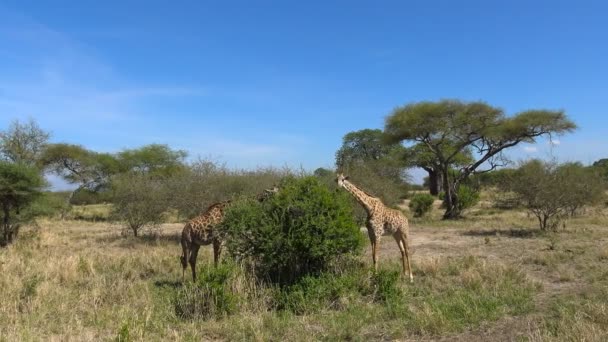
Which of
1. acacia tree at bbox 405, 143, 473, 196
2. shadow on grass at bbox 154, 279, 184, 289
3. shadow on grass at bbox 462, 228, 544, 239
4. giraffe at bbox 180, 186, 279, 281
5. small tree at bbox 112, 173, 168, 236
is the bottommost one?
shadow on grass at bbox 154, 279, 184, 289

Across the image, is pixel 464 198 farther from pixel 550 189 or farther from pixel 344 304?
→ pixel 344 304

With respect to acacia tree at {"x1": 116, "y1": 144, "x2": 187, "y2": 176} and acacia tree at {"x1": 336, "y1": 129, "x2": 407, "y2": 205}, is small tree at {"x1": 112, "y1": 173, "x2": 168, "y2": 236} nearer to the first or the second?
acacia tree at {"x1": 336, "y1": 129, "x2": 407, "y2": 205}

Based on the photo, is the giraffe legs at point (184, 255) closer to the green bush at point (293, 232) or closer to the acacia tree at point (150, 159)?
the green bush at point (293, 232)

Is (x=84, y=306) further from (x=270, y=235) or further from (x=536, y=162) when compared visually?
(x=536, y=162)

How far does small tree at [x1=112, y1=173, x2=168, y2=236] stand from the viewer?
63.9 feet

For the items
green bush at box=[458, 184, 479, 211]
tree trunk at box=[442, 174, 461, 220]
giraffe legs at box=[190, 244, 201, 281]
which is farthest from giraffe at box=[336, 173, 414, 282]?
green bush at box=[458, 184, 479, 211]

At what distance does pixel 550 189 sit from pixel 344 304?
43.0ft

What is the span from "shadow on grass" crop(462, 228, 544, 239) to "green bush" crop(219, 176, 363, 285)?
34.0ft

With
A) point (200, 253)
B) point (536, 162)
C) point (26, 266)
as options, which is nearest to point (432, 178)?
point (536, 162)

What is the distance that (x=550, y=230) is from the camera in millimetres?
18547

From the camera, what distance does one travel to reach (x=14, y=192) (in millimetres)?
18125

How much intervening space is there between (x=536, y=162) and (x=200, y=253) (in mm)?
13418

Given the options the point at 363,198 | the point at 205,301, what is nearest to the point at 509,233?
the point at 363,198

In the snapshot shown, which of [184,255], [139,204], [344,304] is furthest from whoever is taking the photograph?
[139,204]
